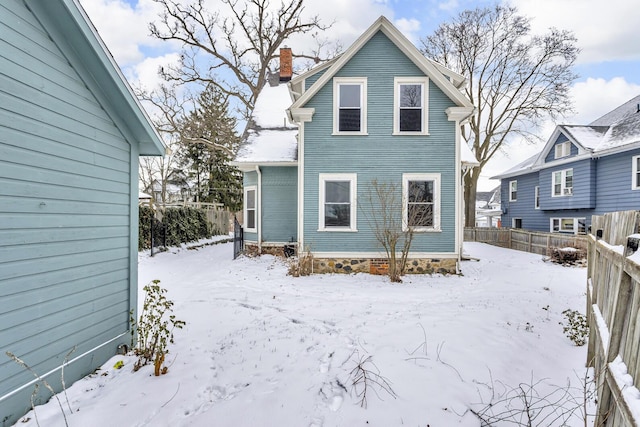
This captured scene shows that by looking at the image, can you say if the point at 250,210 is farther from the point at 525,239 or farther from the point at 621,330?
the point at 525,239

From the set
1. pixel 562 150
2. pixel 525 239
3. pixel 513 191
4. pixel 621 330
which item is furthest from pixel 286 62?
pixel 513 191

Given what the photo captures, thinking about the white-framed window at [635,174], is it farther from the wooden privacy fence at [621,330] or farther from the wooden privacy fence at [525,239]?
the wooden privacy fence at [621,330]

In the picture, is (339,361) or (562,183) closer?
(339,361)

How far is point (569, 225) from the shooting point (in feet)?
55.3

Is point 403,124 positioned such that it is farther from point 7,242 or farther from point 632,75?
point 632,75

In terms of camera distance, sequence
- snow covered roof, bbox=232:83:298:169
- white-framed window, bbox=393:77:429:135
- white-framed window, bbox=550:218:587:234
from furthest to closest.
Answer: white-framed window, bbox=550:218:587:234 → snow covered roof, bbox=232:83:298:169 → white-framed window, bbox=393:77:429:135

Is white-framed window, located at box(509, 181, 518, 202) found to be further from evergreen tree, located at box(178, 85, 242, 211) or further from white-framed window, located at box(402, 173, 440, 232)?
evergreen tree, located at box(178, 85, 242, 211)

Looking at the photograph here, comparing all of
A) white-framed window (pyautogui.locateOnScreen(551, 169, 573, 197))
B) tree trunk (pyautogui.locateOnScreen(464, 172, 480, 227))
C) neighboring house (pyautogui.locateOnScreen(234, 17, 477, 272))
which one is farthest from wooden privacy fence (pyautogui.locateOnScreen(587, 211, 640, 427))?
tree trunk (pyautogui.locateOnScreen(464, 172, 480, 227))

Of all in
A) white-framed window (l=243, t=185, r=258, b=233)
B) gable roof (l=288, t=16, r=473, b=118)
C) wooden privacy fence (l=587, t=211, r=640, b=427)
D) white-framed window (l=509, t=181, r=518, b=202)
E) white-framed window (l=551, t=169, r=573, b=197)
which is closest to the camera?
wooden privacy fence (l=587, t=211, r=640, b=427)

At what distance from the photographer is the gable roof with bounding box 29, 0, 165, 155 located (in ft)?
10.5

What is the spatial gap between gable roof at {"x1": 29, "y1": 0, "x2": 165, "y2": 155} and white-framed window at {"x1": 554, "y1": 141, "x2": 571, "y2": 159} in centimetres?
1881

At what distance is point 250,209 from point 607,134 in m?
16.7

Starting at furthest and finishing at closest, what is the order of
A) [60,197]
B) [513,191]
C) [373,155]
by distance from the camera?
[513,191] → [373,155] → [60,197]

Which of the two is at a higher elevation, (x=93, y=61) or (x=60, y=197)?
(x=93, y=61)
